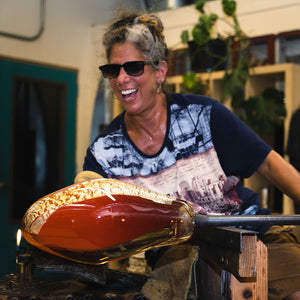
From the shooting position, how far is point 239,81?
3160 millimetres

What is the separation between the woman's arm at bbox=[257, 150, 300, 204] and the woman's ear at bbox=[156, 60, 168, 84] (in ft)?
1.53

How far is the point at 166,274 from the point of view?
1.13m

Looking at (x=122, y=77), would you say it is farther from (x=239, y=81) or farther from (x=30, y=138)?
(x=30, y=138)

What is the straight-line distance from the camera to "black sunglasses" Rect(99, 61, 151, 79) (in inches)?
56.1

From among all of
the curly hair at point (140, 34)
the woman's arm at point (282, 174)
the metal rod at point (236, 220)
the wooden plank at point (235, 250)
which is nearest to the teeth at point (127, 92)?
the curly hair at point (140, 34)

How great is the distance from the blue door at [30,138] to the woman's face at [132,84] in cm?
276

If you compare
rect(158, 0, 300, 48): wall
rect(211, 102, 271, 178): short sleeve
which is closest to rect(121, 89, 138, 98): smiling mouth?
rect(211, 102, 271, 178): short sleeve

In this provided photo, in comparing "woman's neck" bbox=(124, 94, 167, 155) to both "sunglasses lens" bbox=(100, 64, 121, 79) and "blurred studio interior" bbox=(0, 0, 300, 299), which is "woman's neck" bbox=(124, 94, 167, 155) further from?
"blurred studio interior" bbox=(0, 0, 300, 299)

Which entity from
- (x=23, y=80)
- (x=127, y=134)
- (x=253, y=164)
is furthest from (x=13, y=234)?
(x=253, y=164)

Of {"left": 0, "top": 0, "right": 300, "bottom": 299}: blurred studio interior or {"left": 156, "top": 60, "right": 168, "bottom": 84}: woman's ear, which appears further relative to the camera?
{"left": 0, "top": 0, "right": 300, "bottom": 299}: blurred studio interior

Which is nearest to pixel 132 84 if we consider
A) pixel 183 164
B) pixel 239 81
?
pixel 183 164

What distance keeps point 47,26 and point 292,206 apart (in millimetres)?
2715

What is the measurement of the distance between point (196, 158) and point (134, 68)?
13.0 inches

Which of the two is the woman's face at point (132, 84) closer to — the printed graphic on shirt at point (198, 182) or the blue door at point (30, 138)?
the printed graphic on shirt at point (198, 182)
